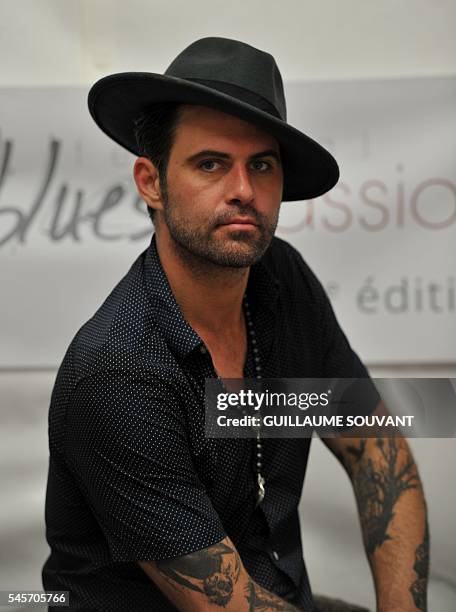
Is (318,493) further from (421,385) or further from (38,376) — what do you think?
(38,376)

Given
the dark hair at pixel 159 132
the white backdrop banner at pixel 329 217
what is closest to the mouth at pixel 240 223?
the dark hair at pixel 159 132

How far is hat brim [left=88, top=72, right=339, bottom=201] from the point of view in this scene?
42.8 inches

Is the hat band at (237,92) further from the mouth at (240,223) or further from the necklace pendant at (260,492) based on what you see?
the necklace pendant at (260,492)

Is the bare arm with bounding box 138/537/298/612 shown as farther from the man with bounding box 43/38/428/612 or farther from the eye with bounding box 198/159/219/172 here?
the eye with bounding box 198/159/219/172

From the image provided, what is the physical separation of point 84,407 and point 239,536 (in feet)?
1.05

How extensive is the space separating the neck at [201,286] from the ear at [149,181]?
0.17 ft

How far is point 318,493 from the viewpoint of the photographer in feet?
6.89

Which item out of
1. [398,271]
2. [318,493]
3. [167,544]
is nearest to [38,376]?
[318,493]

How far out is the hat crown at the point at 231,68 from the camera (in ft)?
3.71

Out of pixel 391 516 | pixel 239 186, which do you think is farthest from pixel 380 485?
pixel 239 186

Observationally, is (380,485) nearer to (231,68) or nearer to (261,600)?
(261,600)

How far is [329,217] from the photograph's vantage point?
1998 millimetres

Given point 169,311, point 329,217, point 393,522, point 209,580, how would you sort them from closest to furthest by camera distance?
point 209,580, point 169,311, point 393,522, point 329,217

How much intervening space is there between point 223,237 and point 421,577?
0.58 metres
